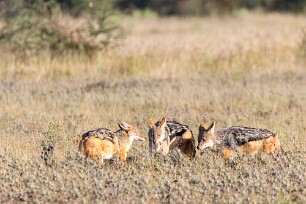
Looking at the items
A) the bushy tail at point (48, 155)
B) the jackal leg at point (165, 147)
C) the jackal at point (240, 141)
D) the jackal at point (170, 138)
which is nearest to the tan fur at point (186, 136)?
the jackal at point (170, 138)

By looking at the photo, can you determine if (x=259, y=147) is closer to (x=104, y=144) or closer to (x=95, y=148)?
(x=104, y=144)

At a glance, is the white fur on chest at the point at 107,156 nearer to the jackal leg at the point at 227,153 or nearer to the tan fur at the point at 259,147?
the jackal leg at the point at 227,153

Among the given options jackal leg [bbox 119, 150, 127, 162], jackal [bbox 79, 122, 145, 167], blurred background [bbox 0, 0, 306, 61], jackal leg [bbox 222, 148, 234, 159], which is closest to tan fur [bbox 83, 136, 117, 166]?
jackal [bbox 79, 122, 145, 167]

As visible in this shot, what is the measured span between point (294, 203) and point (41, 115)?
6912 mm

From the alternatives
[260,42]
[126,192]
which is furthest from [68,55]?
[126,192]

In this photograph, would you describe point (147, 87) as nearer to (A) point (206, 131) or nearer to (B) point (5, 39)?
(B) point (5, 39)

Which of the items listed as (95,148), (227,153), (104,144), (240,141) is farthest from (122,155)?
(240,141)

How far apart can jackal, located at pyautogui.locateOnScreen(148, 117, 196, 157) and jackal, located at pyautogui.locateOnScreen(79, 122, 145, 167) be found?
0.36 m

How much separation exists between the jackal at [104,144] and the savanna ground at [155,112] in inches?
6.6

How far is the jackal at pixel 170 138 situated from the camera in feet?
34.9

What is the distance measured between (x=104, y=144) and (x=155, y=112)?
4785 mm

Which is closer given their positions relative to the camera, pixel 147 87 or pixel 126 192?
pixel 126 192

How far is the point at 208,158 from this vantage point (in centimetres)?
1046

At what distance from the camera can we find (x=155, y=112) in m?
15.0
